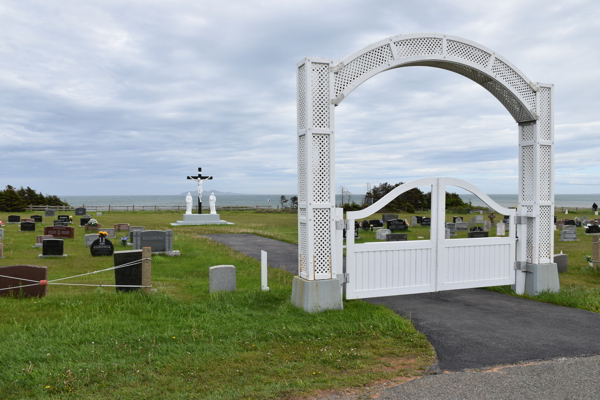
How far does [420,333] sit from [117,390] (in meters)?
3.73

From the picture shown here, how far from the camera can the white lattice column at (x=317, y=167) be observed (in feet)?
23.4

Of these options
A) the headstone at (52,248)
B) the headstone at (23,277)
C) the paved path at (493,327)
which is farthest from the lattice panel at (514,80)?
the headstone at (52,248)

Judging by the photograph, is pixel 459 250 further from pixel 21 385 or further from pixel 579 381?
pixel 21 385

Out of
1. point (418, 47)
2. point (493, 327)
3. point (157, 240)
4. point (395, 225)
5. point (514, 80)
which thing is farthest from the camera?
point (395, 225)

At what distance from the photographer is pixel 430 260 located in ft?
26.5

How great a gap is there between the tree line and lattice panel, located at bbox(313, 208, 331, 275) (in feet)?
166

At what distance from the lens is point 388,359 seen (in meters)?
5.28

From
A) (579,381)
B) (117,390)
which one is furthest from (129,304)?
(579,381)

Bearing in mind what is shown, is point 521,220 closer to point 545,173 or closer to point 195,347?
point 545,173

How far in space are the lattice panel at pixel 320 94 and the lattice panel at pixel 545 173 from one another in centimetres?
Result: 456

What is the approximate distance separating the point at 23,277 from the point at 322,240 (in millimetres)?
5575

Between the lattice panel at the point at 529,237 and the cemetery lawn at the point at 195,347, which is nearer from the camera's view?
the cemetery lawn at the point at 195,347

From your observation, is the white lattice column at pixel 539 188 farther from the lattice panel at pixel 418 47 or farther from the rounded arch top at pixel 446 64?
the lattice panel at pixel 418 47

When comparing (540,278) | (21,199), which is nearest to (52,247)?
(540,278)
